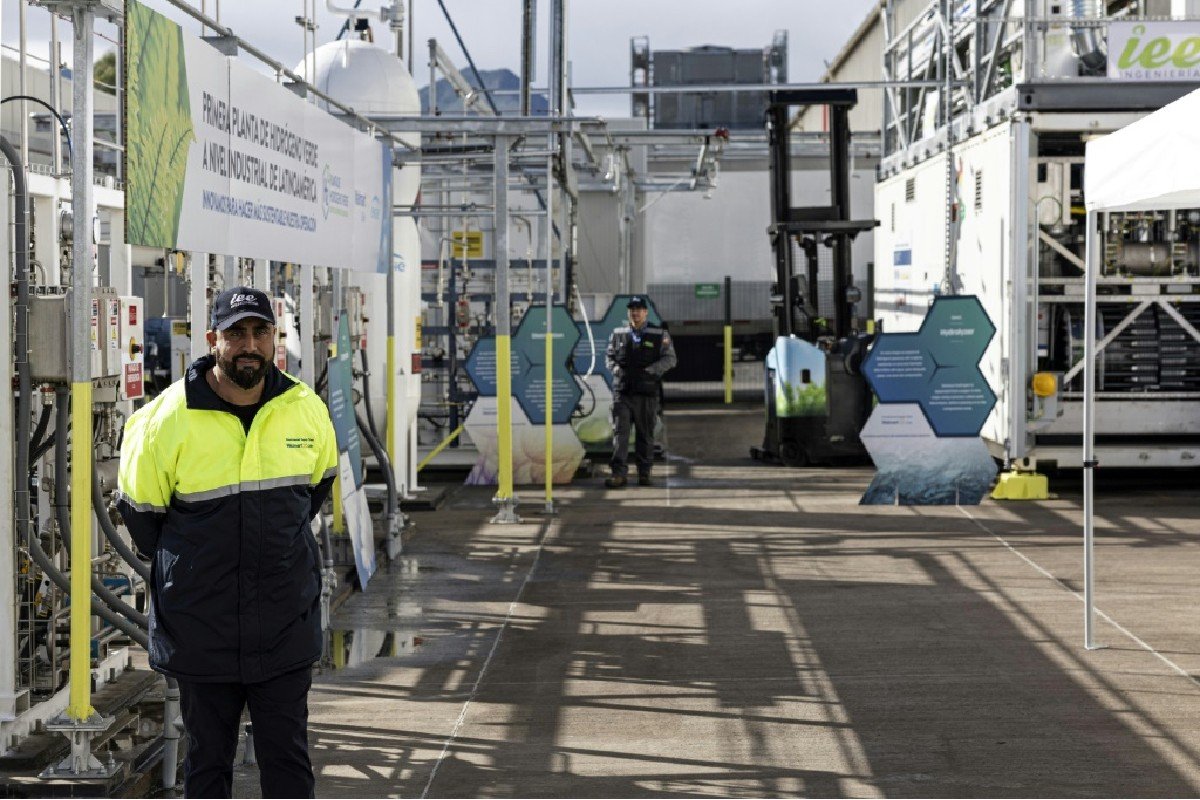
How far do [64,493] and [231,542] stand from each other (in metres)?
1.68

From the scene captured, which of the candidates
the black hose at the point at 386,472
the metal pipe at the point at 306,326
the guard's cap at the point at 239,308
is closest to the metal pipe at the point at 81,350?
the guard's cap at the point at 239,308

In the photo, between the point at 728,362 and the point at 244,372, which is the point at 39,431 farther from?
the point at 728,362

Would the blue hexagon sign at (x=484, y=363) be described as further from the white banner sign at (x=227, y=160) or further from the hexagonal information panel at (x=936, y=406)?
the white banner sign at (x=227, y=160)

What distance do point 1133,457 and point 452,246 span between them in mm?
7820

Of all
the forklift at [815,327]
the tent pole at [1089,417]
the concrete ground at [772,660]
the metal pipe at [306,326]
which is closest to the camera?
the concrete ground at [772,660]

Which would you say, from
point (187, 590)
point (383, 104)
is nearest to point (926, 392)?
point (383, 104)

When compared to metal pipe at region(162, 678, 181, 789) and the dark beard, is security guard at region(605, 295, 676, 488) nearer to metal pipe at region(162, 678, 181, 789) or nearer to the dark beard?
metal pipe at region(162, 678, 181, 789)

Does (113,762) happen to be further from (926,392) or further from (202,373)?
(926,392)

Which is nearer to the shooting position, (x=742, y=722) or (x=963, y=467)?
(x=742, y=722)

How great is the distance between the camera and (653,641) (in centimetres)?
920

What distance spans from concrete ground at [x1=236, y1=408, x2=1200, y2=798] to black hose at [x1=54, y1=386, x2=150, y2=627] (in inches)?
33.6

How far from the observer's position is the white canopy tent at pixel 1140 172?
7363 mm

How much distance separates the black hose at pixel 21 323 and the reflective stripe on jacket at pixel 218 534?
5.16 feet

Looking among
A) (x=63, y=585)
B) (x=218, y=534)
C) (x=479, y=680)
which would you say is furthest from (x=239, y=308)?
(x=479, y=680)
